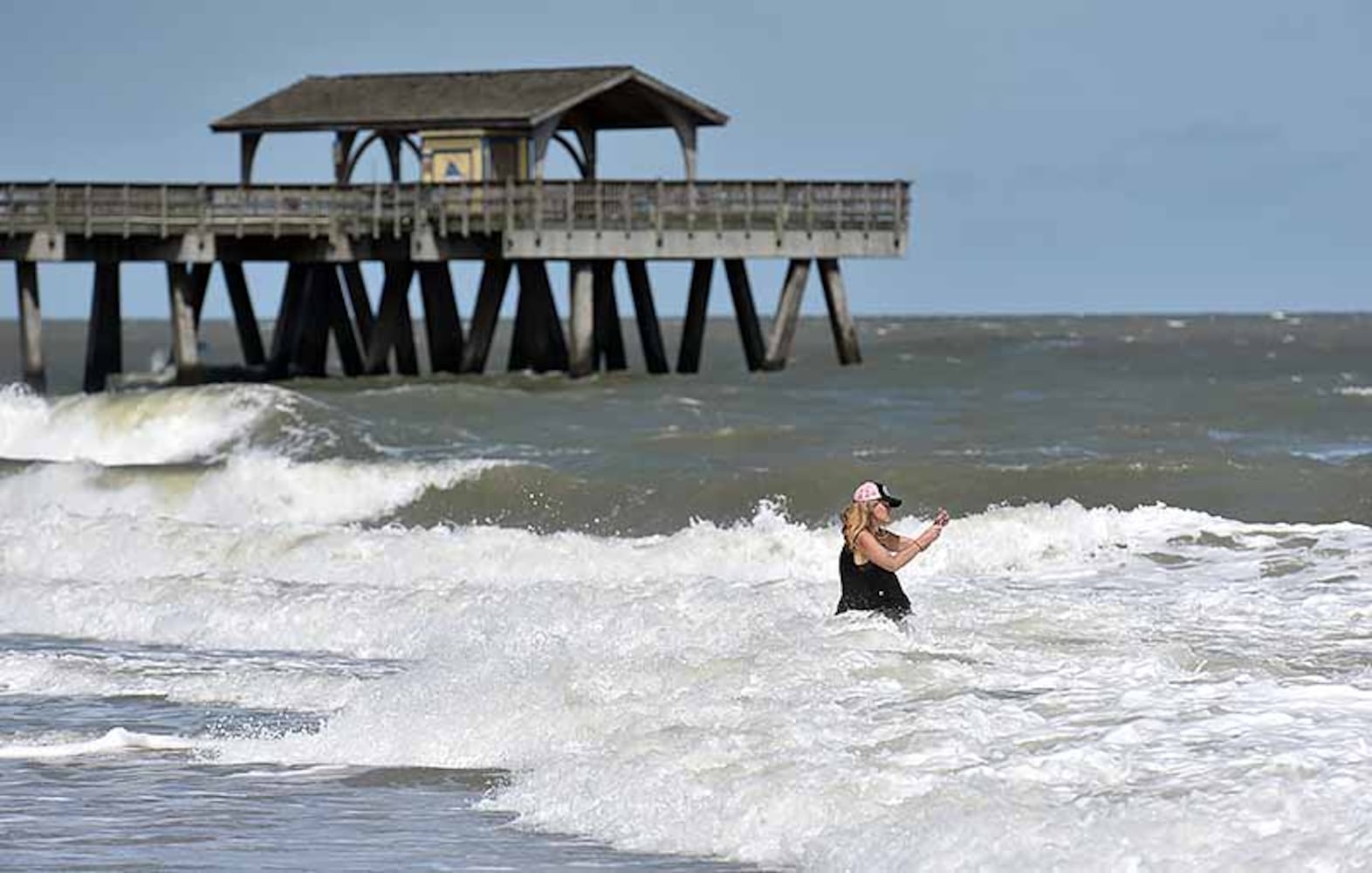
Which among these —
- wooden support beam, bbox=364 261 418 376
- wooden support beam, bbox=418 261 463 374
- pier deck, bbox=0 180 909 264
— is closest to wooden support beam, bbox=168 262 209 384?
pier deck, bbox=0 180 909 264

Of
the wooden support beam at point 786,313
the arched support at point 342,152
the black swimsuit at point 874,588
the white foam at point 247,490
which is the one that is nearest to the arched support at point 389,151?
the arched support at point 342,152

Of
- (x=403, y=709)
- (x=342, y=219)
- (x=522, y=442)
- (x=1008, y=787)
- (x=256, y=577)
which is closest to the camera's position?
(x=1008, y=787)

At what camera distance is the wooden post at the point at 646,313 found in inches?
1811

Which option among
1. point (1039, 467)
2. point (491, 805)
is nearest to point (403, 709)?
point (491, 805)

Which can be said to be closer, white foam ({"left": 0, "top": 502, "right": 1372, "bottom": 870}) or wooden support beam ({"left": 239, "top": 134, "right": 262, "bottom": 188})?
white foam ({"left": 0, "top": 502, "right": 1372, "bottom": 870})

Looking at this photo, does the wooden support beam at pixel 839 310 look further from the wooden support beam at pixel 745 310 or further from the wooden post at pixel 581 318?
the wooden post at pixel 581 318

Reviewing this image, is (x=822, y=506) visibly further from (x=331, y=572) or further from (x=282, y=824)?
(x=282, y=824)

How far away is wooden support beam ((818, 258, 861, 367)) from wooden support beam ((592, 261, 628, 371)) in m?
3.68

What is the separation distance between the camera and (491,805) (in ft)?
40.6

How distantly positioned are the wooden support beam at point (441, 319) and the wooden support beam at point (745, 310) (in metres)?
4.83

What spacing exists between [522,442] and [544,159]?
38.0ft

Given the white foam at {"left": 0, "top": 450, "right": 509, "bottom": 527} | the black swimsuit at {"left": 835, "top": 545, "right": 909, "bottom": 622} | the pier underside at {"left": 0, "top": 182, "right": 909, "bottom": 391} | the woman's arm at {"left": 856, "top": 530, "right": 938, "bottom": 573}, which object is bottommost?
the white foam at {"left": 0, "top": 450, "right": 509, "bottom": 527}

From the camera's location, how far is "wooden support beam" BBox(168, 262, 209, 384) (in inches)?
1650

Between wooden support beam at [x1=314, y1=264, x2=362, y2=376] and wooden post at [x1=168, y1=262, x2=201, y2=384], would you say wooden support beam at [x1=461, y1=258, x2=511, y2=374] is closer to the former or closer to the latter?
wooden support beam at [x1=314, y1=264, x2=362, y2=376]
